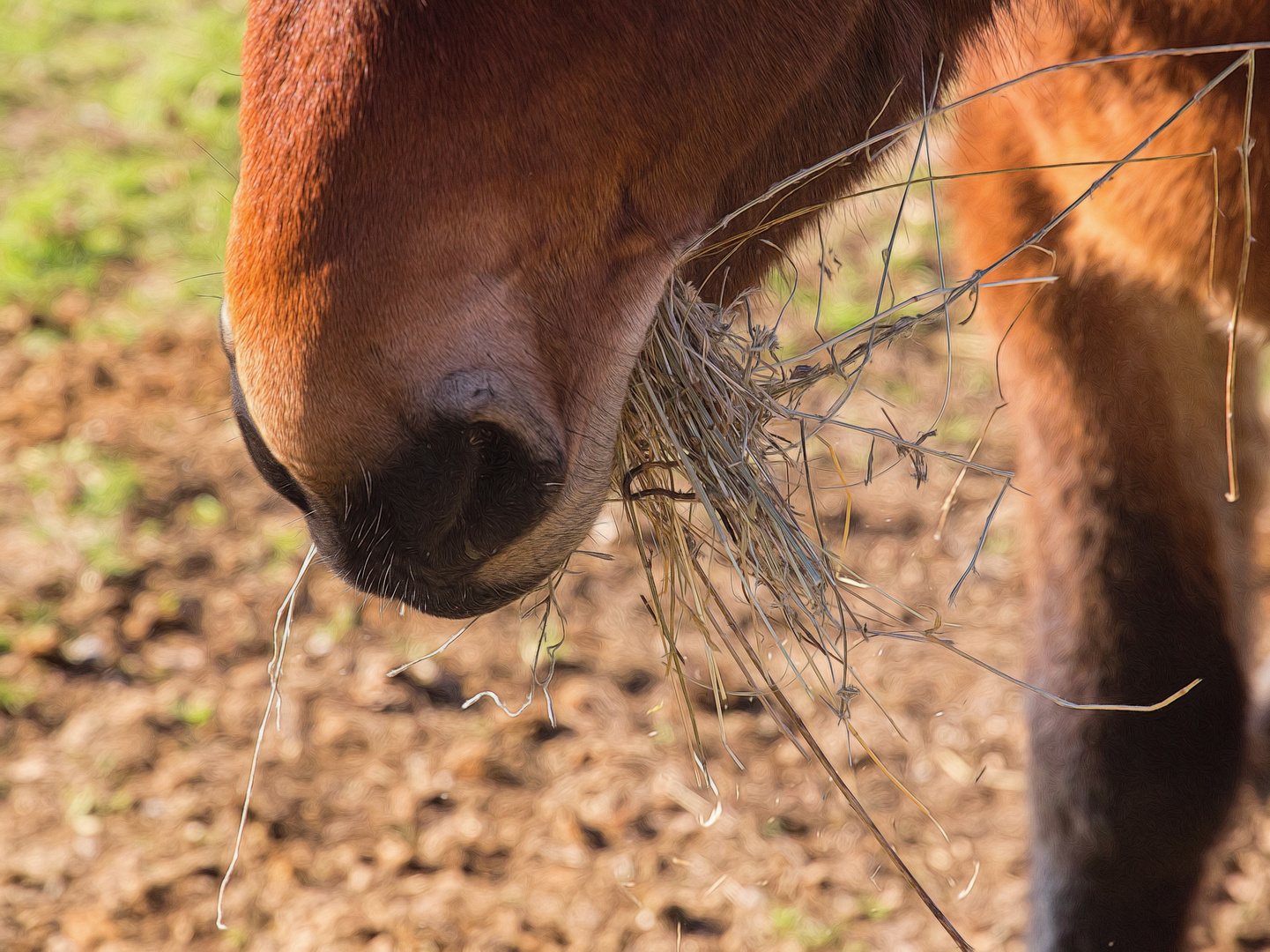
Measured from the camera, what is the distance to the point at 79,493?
115 inches

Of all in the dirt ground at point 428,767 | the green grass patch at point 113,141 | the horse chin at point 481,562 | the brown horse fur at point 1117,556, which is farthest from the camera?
the green grass patch at point 113,141

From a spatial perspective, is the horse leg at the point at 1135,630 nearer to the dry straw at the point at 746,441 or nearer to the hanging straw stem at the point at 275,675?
the dry straw at the point at 746,441

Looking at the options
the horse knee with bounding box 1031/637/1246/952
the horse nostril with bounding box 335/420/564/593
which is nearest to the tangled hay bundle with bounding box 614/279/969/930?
the horse nostril with bounding box 335/420/564/593

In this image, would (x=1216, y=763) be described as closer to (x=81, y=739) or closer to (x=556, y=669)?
(x=556, y=669)

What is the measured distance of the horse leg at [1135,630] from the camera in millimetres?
1978

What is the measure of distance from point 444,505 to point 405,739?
1.56 metres

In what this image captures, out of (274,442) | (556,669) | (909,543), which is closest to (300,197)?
(274,442)

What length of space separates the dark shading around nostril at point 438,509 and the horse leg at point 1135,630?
1211 millimetres

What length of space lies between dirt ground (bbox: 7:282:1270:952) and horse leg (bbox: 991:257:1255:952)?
0.18 metres

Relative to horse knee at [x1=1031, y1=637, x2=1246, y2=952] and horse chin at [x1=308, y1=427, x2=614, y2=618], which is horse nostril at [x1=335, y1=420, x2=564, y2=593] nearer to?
horse chin at [x1=308, y1=427, x2=614, y2=618]

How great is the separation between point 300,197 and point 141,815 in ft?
5.85

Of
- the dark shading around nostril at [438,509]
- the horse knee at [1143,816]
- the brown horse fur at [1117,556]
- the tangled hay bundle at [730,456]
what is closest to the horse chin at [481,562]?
the dark shading around nostril at [438,509]

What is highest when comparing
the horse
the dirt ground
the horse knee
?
the horse

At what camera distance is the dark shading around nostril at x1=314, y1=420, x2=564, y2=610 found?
1.00 meters
